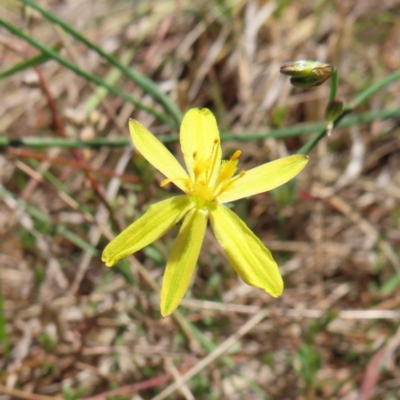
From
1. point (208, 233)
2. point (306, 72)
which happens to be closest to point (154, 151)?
point (306, 72)

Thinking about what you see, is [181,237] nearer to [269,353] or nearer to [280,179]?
[280,179]

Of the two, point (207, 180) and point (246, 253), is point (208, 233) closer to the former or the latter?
point (207, 180)

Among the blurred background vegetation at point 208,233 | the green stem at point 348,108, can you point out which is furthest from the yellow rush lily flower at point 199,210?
the blurred background vegetation at point 208,233

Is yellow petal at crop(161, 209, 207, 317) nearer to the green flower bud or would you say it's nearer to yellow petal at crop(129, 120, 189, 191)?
yellow petal at crop(129, 120, 189, 191)

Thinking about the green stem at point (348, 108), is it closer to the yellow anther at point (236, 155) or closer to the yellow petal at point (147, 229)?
the yellow anther at point (236, 155)

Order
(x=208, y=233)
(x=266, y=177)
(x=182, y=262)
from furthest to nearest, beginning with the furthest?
1. (x=208, y=233)
2. (x=266, y=177)
3. (x=182, y=262)

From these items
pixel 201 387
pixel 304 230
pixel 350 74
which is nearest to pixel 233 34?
pixel 350 74
